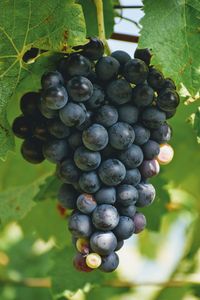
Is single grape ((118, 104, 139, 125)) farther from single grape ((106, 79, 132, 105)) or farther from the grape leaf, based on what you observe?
the grape leaf

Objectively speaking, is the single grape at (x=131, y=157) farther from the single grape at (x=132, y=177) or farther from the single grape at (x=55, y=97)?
the single grape at (x=55, y=97)

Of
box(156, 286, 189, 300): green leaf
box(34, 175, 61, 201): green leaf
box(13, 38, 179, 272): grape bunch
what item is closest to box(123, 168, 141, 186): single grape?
box(13, 38, 179, 272): grape bunch

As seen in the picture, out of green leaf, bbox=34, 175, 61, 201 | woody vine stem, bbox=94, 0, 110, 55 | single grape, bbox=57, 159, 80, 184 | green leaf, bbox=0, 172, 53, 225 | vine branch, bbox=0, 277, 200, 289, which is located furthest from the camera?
vine branch, bbox=0, 277, 200, 289

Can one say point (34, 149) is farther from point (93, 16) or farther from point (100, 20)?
point (93, 16)

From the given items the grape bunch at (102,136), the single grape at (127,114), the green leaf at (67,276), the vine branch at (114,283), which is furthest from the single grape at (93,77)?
the vine branch at (114,283)

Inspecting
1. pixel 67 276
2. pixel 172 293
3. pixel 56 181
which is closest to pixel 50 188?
pixel 56 181

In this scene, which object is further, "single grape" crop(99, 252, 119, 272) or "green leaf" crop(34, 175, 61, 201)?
"green leaf" crop(34, 175, 61, 201)
